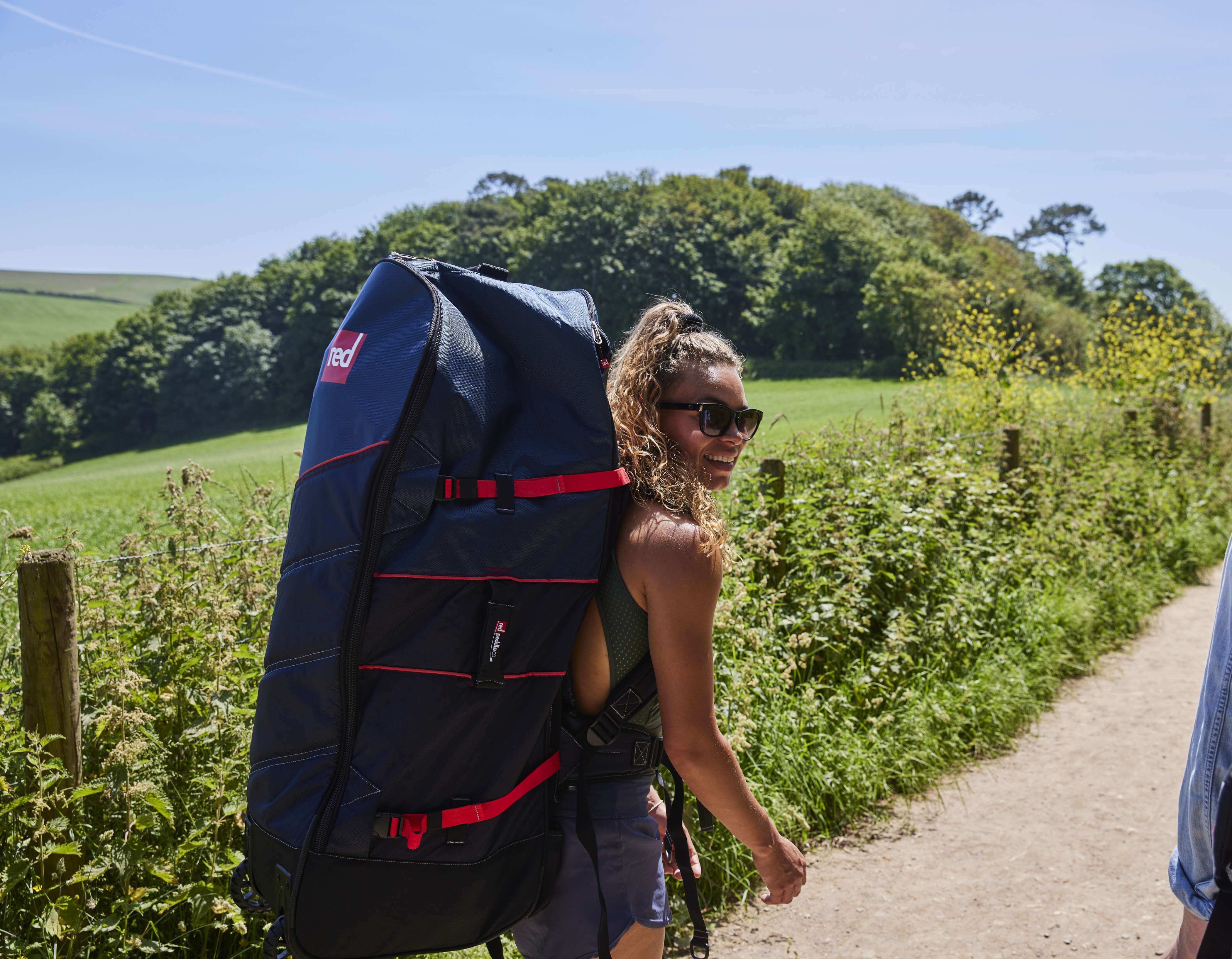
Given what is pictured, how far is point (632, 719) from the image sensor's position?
180 centimetres

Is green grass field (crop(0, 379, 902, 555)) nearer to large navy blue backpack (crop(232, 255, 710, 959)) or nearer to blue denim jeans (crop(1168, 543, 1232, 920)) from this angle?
large navy blue backpack (crop(232, 255, 710, 959))

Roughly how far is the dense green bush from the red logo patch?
1658 millimetres

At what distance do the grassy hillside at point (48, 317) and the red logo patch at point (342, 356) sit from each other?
115572 millimetres

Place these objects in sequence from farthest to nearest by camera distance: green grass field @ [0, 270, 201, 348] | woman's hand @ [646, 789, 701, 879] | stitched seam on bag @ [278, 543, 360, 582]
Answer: green grass field @ [0, 270, 201, 348]
woman's hand @ [646, 789, 701, 879]
stitched seam on bag @ [278, 543, 360, 582]

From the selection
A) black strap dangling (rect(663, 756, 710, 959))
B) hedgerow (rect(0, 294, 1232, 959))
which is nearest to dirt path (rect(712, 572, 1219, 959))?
hedgerow (rect(0, 294, 1232, 959))

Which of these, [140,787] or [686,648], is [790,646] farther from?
[686,648]

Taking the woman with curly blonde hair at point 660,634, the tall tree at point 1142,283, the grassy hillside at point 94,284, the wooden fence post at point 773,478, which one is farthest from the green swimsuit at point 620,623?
the grassy hillside at point 94,284

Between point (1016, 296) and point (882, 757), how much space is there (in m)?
46.8

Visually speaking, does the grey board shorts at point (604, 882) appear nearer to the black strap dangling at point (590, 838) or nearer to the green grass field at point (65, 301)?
the black strap dangling at point (590, 838)

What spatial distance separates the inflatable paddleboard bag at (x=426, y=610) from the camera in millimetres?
1478

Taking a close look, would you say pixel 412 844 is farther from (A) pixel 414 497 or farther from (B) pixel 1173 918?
(B) pixel 1173 918

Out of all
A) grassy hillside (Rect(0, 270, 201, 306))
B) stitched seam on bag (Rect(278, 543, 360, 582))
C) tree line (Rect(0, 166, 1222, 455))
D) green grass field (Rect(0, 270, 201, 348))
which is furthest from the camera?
grassy hillside (Rect(0, 270, 201, 306))

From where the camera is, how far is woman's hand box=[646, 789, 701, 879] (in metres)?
1.99

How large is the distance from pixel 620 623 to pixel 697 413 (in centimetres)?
47
